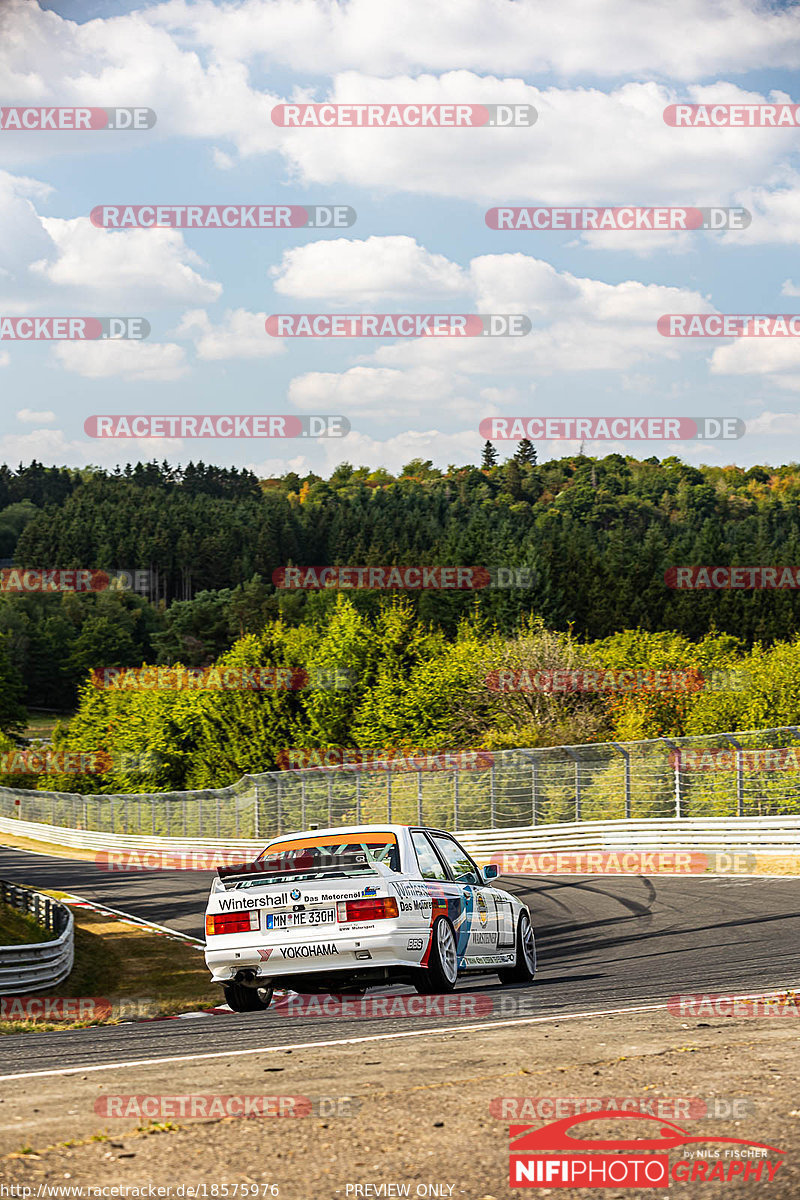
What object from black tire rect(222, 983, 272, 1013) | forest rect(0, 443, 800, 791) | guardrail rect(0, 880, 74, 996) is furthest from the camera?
forest rect(0, 443, 800, 791)

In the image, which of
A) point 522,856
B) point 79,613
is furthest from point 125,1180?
point 79,613

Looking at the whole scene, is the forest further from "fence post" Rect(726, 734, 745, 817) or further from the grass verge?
the grass verge

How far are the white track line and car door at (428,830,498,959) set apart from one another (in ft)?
6.36

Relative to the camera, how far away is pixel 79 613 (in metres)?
170

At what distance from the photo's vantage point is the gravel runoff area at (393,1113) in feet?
14.8

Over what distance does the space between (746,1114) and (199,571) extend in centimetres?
17574

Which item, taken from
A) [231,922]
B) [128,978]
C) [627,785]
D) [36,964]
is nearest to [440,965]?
[231,922]

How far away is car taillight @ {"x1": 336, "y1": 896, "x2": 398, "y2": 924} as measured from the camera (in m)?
9.78

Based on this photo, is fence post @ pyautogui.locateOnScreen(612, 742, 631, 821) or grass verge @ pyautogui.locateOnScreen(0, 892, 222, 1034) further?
fence post @ pyautogui.locateOnScreen(612, 742, 631, 821)

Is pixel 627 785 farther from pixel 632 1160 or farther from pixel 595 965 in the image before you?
pixel 632 1160

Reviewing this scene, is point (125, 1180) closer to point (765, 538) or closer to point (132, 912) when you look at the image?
point (132, 912)

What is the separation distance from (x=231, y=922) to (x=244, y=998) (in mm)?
1027

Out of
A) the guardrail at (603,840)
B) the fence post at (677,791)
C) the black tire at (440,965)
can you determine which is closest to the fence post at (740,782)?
the guardrail at (603,840)

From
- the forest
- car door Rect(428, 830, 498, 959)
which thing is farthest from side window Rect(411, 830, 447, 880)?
the forest
